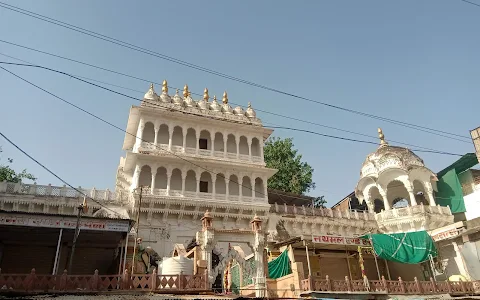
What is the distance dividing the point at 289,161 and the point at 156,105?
18.3 metres

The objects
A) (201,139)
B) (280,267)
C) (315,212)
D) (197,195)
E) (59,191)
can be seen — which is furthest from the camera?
(315,212)

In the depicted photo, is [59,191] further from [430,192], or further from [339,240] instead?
[430,192]

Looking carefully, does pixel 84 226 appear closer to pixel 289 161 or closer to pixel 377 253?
pixel 377 253

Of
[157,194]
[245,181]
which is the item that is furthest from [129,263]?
[245,181]

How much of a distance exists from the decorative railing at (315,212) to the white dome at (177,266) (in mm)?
13792

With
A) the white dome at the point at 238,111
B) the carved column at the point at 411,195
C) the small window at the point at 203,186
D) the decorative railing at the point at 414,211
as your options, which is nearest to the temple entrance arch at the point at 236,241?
the small window at the point at 203,186

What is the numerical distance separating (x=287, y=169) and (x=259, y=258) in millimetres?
23956

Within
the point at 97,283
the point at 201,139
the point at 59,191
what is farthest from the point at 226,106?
the point at 97,283

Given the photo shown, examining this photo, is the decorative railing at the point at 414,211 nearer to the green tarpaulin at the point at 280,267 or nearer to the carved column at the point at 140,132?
the green tarpaulin at the point at 280,267

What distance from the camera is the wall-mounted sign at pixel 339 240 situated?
20092 mm

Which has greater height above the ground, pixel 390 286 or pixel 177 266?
pixel 177 266

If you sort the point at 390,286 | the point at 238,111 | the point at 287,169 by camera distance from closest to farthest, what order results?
the point at 390,286 < the point at 238,111 < the point at 287,169

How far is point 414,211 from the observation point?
91.5ft

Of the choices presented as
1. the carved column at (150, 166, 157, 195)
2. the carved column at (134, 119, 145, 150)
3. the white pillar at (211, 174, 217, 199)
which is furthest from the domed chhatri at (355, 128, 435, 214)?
the carved column at (134, 119, 145, 150)
